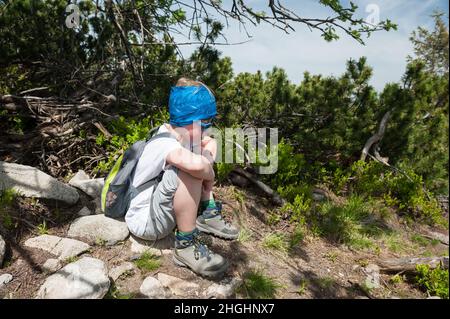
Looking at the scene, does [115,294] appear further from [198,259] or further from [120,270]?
[198,259]

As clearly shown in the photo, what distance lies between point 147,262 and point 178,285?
295mm

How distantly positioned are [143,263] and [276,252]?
1246mm

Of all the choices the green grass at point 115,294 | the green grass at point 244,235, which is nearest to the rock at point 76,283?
the green grass at point 115,294

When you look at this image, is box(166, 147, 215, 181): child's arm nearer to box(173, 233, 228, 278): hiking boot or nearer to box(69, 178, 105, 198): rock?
box(173, 233, 228, 278): hiking boot

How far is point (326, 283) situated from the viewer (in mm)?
2904

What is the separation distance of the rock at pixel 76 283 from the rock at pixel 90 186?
3.46ft

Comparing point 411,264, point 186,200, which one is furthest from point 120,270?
point 411,264

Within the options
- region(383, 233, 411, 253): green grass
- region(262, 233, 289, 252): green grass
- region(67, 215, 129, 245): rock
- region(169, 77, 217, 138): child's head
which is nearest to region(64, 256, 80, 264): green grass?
region(67, 215, 129, 245): rock

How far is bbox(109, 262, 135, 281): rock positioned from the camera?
2.43 meters

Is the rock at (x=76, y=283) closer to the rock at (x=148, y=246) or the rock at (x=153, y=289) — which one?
the rock at (x=153, y=289)

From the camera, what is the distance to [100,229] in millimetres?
2771

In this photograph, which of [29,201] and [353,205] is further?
[353,205]
